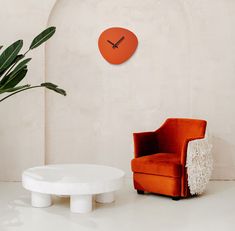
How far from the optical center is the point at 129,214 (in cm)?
325

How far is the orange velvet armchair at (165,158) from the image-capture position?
370 cm

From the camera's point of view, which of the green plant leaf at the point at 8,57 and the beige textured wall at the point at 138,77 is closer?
the green plant leaf at the point at 8,57

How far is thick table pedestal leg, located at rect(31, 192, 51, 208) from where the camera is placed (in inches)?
135

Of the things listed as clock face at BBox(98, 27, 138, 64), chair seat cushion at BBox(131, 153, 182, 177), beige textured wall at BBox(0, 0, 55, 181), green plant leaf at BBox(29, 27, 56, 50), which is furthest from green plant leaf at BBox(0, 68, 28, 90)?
chair seat cushion at BBox(131, 153, 182, 177)

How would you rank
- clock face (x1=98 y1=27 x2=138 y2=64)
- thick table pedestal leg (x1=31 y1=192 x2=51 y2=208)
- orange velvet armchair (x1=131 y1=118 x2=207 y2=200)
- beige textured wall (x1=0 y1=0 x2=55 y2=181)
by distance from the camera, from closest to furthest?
thick table pedestal leg (x1=31 y1=192 x2=51 y2=208) < orange velvet armchair (x1=131 y1=118 x2=207 y2=200) < beige textured wall (x1=0 y1=0 x2=55 y2=181) < clock face (x1=98 y1=27 x2=138 y2=64)

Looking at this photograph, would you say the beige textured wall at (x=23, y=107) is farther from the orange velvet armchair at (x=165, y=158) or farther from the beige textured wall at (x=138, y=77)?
the orange velvet armchair at (x=165, y=158)

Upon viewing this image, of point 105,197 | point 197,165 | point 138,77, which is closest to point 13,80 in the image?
point 105,197

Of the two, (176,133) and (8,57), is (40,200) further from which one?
(176,133)

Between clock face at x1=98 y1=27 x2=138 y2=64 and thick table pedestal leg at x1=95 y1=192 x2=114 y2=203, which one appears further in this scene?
clock face at x1=98 y1=27 x2=138 y2=64

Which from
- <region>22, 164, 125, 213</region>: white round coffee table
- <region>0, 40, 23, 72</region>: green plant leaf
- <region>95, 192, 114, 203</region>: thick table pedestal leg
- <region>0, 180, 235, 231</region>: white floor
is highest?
<region>0, 40, 23, 72</region>: green plant leaf

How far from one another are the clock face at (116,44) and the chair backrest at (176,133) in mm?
990

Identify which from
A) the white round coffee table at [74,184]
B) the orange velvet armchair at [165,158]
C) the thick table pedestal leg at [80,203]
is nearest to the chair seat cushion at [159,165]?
the orange velvet armchair at [165,158]

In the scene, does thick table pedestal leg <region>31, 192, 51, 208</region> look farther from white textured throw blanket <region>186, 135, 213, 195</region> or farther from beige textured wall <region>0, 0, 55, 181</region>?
white textured throw blanket <region>186, 135, 213, 195</region>

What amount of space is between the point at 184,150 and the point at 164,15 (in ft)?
6.06
